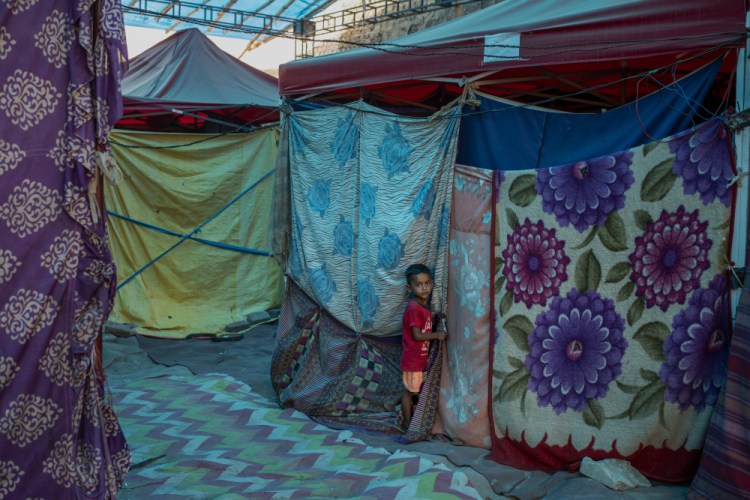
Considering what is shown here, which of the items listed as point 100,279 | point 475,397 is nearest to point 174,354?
point 475,397

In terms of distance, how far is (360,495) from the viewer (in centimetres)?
398

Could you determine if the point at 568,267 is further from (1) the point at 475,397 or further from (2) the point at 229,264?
(2) the point at 229,264

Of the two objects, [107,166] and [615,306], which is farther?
[615,306]

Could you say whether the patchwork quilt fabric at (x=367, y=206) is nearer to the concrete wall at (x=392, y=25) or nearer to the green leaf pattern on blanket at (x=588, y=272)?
the green leaf pattern on blanket at (x=588, y=272)

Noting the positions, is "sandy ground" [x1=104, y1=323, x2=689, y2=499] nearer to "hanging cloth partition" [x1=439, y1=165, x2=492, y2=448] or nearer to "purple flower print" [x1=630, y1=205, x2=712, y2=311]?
"hanging cloth partition" [x1=439, y1=165, x2=492, y2=448]

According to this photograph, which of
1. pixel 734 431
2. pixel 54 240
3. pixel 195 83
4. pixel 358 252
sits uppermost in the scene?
pixel 195 83

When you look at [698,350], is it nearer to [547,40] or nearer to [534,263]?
[534,263]

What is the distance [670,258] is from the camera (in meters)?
3.82

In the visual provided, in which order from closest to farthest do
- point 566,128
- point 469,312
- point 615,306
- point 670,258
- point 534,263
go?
1. point 670,258
2. point 615,306
3. point 534,263
4. point 566,128
5. point 469,312

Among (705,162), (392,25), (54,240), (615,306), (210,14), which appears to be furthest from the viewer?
(210,14)

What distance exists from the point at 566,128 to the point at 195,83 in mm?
5858

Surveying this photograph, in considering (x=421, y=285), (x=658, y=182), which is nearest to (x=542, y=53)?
(x=658, y=182)

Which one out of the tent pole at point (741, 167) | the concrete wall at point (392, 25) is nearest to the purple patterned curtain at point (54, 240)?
the tent pole at point (741, 167)

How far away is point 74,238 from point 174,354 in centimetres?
480
